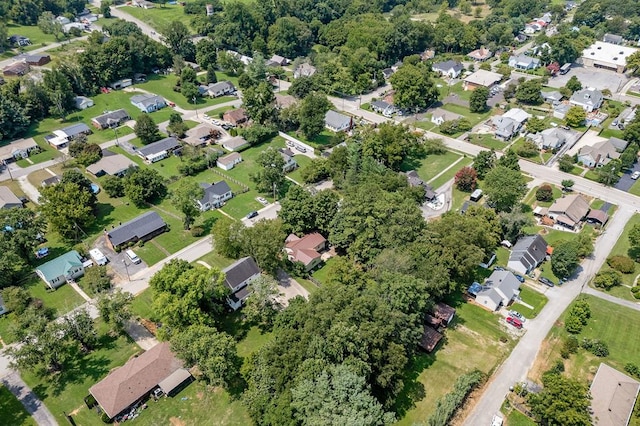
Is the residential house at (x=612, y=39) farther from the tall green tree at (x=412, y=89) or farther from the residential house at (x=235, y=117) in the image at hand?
the residential house at (x=235, y=117)

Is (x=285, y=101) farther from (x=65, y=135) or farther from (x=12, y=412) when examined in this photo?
(x=12, y=412)

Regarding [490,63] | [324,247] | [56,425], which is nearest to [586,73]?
[490,63]

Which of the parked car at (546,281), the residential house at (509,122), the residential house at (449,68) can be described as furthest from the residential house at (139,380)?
the residential house at (449,68)

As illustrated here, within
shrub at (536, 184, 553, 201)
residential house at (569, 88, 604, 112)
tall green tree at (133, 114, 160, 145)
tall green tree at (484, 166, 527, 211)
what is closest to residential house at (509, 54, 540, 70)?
residential house at (569, 88, 604, 112)

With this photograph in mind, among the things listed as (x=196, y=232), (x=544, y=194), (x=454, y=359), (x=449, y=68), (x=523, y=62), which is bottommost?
(x=196, y=232)

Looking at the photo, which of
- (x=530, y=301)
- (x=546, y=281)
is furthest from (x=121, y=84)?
(x=546, y=281)

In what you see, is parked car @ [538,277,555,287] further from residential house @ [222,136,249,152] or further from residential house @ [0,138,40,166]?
residential house @ [0,138,40,166]

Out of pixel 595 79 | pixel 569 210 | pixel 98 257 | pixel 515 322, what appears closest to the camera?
pixel 515 322
